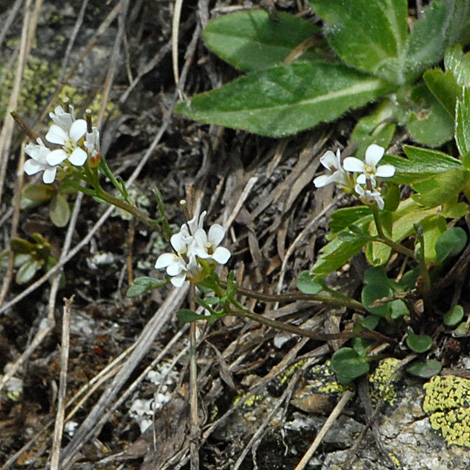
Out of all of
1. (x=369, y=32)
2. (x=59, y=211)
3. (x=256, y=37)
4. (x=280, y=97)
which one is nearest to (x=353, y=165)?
(x=280, y=97)

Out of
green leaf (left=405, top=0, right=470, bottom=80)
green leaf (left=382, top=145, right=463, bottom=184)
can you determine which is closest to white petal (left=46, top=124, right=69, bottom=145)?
green leaf (left=382, top=145, right=463, bottom=184)

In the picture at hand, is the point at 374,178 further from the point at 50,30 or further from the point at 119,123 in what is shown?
the point at 50,30

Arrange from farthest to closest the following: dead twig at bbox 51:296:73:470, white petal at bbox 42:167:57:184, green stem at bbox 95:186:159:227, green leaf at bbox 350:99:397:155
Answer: green leaf at bbox 350:99:397:155
dead twig at bbox 51:296:73:470
green stem at bbox 95:186:159:227
white petal at bbox 42:167:57:184

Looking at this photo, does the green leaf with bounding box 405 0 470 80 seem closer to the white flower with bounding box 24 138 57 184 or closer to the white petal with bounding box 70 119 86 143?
the white petal with bounding box 70 119 86 143

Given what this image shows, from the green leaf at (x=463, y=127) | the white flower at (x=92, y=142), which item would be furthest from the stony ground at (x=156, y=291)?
the white flower at (x=92, y=142)

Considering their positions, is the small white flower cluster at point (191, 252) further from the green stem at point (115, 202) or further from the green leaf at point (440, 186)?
the green leaf at point (440, 186)
